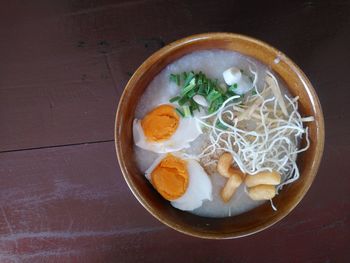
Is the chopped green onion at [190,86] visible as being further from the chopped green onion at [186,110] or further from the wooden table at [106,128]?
the wooden table at [106,128]

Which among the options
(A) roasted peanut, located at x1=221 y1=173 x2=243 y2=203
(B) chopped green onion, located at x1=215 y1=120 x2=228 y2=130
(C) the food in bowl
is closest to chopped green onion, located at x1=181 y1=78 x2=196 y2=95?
(C) the food in bowl

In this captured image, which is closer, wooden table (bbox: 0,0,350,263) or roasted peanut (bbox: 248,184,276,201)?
roasted peanut (bbox: 248,184,276,201)

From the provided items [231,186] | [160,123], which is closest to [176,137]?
[160,123]

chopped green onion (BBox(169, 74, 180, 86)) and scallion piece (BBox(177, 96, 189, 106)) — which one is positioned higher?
chopped green onion (BBox(169, 74, 180, 86))

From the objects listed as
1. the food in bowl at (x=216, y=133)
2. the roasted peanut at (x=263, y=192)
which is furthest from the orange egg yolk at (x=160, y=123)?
the roasted peanut at (x=263, y=192)

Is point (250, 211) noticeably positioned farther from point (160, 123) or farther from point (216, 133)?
point (160, 123)

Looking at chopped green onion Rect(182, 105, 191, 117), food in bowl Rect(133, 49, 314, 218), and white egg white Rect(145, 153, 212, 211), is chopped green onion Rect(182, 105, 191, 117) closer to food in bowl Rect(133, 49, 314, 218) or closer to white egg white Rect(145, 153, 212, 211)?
food in bowl Rect(133, 49, 314, 218)
